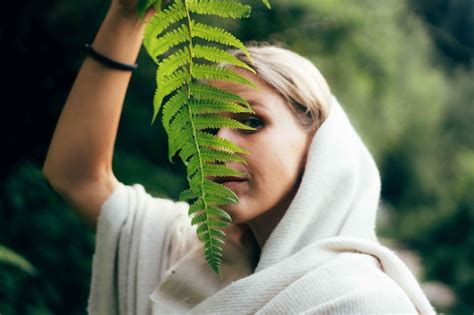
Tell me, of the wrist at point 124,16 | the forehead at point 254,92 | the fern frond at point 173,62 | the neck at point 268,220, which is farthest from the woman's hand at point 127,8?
the neck at point 268,220

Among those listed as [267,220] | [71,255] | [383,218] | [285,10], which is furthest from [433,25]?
[383,218]

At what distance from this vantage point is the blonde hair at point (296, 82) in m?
1.24

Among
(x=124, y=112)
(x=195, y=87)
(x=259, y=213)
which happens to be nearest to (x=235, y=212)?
(x=259, y=213)

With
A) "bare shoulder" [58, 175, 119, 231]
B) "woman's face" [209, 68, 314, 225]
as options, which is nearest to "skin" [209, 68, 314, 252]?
"woman's face" [209, 68, 314, 225]

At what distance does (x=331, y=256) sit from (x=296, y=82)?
0.33m

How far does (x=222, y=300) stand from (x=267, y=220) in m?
0.20

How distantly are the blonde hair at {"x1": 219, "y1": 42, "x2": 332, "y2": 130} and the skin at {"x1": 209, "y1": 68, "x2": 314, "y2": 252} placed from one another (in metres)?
0.02

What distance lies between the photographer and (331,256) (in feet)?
3.64

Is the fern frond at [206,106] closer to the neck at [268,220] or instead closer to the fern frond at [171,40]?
the fern frond at [171,40]

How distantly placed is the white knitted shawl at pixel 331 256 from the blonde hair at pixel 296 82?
0.11 feet

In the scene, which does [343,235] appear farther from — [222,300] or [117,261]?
[117,261]

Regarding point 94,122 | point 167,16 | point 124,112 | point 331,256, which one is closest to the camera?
point 167,16

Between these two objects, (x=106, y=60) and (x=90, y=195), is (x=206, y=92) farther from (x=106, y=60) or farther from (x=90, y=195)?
(x=90, y=195)

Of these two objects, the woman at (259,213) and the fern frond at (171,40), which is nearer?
the fern frond at (171,40)
